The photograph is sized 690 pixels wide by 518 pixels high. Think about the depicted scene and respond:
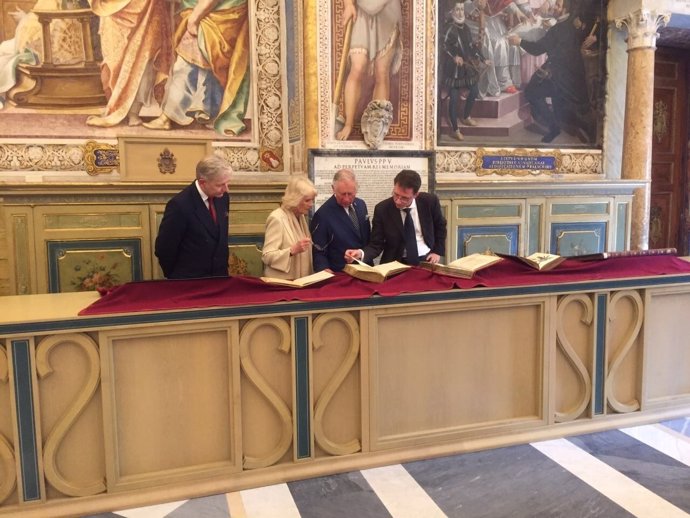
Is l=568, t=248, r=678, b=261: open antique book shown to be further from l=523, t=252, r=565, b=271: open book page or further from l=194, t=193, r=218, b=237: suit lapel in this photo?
l=194, t=193, r=218, b=237: suit lapel

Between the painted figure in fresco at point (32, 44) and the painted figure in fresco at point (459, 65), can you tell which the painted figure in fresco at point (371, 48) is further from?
the painted figure in fresco at point (32, 44)

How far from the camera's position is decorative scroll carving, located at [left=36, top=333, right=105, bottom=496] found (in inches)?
110

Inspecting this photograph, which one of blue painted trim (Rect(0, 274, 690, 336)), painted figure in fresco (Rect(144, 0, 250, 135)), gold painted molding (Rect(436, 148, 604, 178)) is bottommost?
blue painted trim (Rect(0, 274, 690, 336))

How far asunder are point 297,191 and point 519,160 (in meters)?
4.52

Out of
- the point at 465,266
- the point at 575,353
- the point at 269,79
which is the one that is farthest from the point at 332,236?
the point at 269,79

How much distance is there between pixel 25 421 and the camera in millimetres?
2771

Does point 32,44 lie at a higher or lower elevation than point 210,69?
higher

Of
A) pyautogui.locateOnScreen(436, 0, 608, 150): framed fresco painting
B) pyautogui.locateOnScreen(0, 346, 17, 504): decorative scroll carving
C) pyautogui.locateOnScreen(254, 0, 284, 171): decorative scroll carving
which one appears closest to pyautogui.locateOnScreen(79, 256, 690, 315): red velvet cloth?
pyautogui.locateOnScreen(0, 346, 17, 504): decorative scroll carving

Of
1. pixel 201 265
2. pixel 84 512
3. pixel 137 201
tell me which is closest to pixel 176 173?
pixel 137 201

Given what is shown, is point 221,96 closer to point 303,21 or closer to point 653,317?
point 303,21

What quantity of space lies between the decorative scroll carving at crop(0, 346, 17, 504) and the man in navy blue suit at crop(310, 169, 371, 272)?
6.80ft

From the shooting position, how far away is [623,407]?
12.7ft

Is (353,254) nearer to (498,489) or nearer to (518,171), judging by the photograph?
(498,489)

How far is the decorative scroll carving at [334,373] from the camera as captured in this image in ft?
10.5
